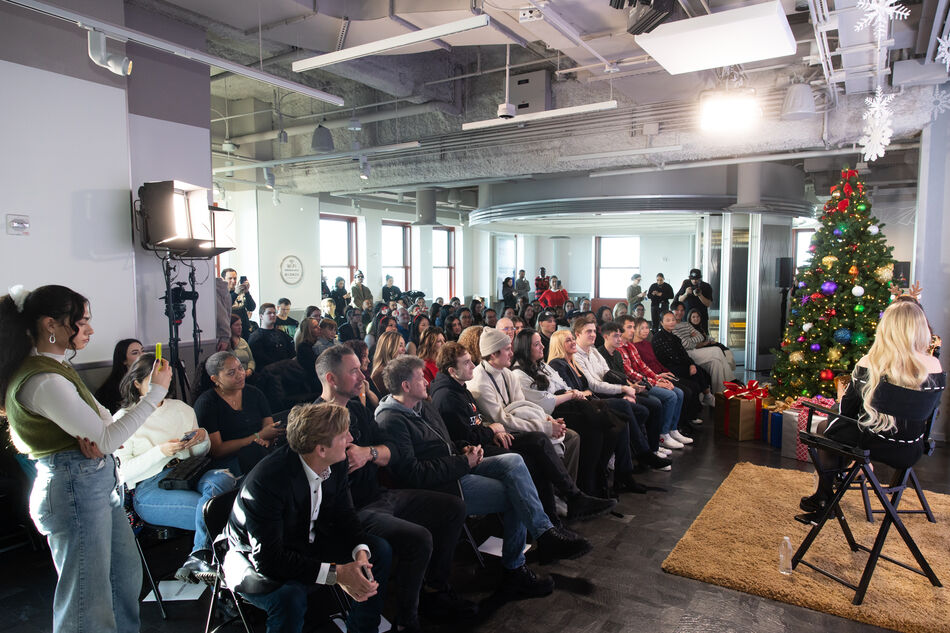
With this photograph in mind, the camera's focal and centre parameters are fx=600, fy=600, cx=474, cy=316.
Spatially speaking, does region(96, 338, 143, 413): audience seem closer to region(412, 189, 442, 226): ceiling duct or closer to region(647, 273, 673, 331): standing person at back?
region(647, 273, 673, 331): standing person at back

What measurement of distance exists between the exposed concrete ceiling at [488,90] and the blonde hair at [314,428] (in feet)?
9.78

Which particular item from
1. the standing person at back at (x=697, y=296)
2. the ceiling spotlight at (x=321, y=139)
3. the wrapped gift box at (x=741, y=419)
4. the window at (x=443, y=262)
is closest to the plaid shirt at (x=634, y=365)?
the wrapped gift box at (x=741, y=419)

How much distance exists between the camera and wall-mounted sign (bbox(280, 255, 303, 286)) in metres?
12.3

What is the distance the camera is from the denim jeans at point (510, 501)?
124 inches

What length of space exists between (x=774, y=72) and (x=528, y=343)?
438 centimetres

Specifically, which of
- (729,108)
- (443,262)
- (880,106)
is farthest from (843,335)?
(443,262)

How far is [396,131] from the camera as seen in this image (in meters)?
8.74

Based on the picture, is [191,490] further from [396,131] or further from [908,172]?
[908,172]

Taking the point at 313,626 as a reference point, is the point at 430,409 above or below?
above

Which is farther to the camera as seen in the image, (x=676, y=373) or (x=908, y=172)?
(x=908, y=172)

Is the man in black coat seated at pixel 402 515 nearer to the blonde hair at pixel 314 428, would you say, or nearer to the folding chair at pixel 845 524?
the blonde hair at pixel 314 428

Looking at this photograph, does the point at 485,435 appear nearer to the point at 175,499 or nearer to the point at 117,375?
the point at 175,499

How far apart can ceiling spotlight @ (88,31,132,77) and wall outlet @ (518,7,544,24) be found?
A: 9.17 ft

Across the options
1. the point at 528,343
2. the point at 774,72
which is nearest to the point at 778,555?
the point at 528,343
